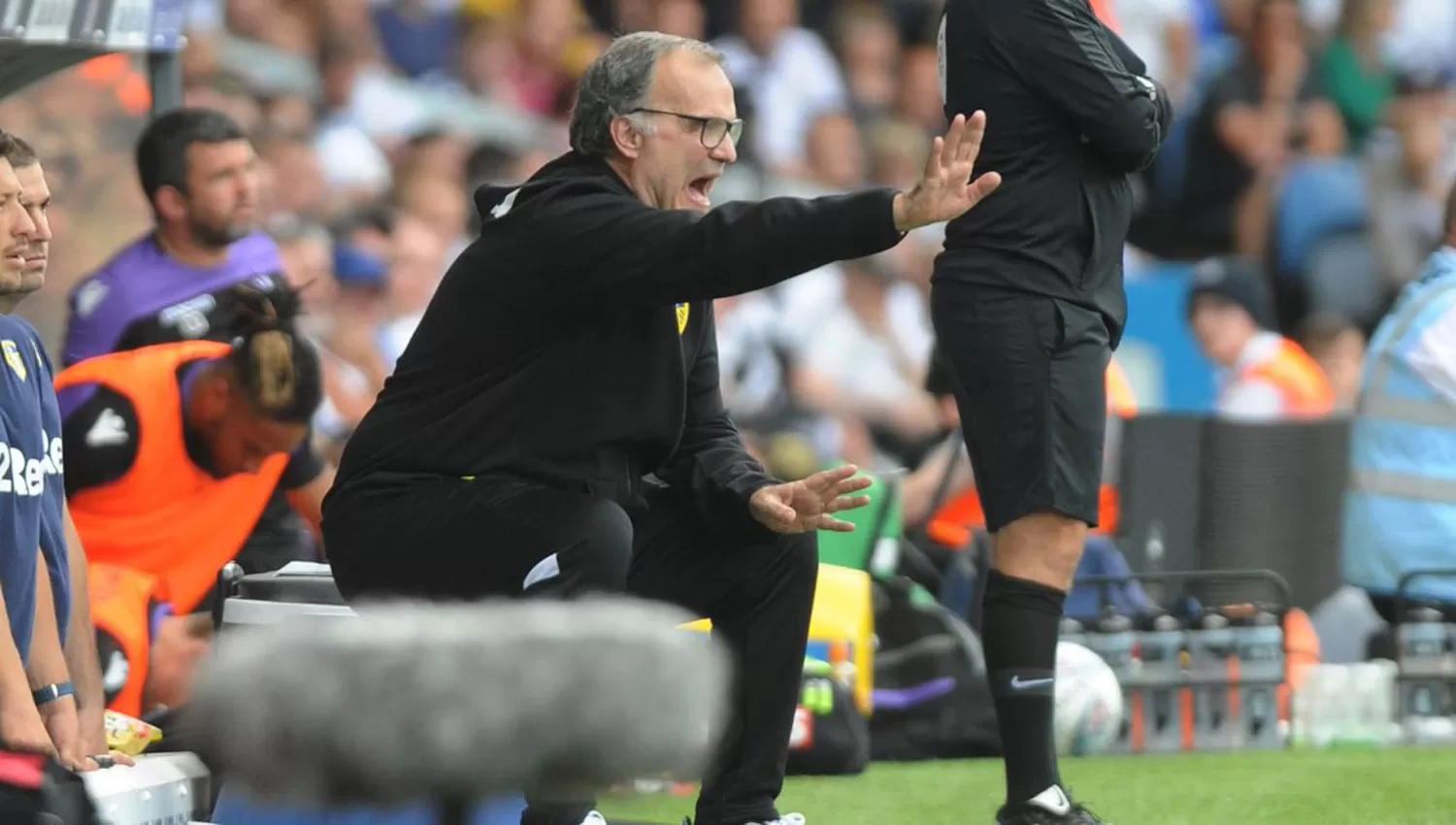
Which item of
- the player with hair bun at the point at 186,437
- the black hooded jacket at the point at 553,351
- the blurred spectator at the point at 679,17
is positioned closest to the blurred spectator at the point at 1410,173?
the blurred spectator at the point at 679,17

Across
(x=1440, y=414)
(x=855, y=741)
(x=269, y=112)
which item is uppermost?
(x=269, y=112)

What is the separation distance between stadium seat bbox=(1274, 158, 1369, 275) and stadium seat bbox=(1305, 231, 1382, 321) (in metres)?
0.04

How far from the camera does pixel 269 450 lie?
6152 mm

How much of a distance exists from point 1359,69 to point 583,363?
10.0 m

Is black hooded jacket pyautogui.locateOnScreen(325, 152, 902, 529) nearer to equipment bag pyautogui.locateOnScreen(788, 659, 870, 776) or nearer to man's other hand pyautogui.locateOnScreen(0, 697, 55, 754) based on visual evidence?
man's other hand pyautogui.locateOnScreen(0, 697, 55, 754)

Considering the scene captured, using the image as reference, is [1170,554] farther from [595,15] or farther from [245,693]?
[245,693]

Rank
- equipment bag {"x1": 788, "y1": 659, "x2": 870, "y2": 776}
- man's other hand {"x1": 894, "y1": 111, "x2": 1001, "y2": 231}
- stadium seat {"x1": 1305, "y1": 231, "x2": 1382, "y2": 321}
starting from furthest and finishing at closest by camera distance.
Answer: stadium seat {"x1": 1305, "y1": 231, "x2": 1382, "y2": 321}, equipment bag {"x1": 788, "y1": 659, "x2": 870, "y2": 776}, man's other hand {"x1": 894, "y1": 111, "x2": 1001, "y2": 231}

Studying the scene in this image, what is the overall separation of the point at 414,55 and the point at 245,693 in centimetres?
940

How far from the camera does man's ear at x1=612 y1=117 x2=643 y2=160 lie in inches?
173

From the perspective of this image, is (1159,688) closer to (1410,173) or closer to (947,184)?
(947,184)

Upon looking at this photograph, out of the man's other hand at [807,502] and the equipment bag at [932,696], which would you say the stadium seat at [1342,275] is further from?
the man's other hand at [807,502]

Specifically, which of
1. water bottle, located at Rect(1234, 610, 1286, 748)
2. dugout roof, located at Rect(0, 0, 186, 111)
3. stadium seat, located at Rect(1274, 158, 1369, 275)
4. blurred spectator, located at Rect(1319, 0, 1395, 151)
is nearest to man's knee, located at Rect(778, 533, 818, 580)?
dugout roof, located at Rect(0, 0, 186, 111)

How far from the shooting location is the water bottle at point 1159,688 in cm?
749

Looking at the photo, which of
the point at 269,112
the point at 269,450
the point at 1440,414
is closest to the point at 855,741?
the point at 269,450
